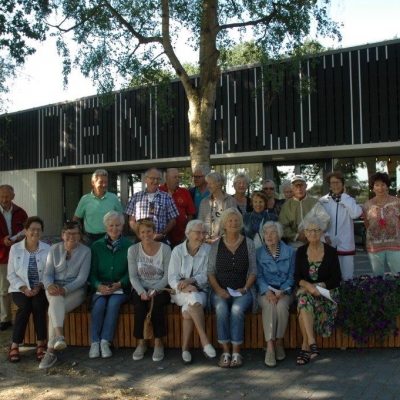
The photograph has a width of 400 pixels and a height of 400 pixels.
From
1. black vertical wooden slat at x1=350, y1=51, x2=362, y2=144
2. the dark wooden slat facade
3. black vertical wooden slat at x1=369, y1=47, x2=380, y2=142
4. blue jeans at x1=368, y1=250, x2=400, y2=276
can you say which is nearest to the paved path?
blue jeans at x1=368, y1=250, x2=400, y2=276

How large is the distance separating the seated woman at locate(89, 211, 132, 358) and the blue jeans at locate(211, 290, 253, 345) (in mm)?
1089

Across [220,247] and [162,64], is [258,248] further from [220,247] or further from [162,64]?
[162,64]

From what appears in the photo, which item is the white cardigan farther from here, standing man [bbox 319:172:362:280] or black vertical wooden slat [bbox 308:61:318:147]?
black vertical wooden slat [bbox 308:61:318:147]

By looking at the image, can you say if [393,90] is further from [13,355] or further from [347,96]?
[13,355]

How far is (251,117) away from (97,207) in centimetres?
973

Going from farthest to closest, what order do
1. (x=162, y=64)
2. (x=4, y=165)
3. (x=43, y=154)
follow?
(x=4, y=165) → (x=43, y=154) → (x=162, y=64)

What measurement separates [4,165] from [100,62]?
1574cm

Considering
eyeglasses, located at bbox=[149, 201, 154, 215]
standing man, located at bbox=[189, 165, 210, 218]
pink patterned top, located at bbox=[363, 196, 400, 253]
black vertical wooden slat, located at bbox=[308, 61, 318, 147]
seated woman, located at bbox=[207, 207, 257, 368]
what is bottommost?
seated woman, located at bbox=[207, 207, 257, 368]

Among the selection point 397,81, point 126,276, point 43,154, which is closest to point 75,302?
point 126,276

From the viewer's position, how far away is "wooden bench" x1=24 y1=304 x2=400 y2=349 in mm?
5254

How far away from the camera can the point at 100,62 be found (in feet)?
30.0

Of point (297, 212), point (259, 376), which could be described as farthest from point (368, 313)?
point (297, 212)

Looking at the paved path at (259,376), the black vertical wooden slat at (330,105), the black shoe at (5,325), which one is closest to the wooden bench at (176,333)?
the paved path at (259,376)

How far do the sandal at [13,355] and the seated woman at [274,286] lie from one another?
2.47 m
